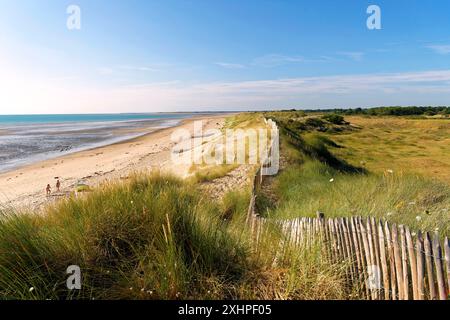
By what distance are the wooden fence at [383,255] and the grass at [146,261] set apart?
297 mm

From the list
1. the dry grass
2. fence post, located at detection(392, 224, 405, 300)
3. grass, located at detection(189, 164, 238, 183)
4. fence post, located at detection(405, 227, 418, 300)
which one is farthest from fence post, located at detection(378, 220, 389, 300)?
the dry grass

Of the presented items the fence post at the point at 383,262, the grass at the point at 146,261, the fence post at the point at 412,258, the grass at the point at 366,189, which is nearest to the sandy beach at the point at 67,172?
the grass at the point at 366,189

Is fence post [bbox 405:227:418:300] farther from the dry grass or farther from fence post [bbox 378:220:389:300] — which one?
the dry grass

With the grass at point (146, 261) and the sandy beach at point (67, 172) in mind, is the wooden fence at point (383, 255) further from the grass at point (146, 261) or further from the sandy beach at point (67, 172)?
the sandy beach at point (67, 172)

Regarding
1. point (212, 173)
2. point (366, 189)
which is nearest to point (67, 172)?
point (212, 173)

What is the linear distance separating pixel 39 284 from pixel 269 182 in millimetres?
7260

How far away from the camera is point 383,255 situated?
3381mm

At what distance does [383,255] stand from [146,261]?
8.18ft

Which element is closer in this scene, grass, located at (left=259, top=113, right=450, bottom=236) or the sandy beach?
grass, located at (left=259, top=113, right=450, bottom=236)

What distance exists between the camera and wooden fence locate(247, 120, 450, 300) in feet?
9.76

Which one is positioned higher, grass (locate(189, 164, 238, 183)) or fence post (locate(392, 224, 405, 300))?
fence post (locate(392, 224, 405, 300))

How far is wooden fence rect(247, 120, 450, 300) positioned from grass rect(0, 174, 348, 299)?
297mm

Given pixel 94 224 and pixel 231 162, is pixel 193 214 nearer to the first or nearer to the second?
pixel 94 224
